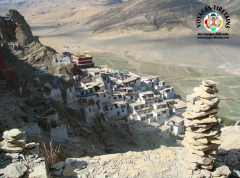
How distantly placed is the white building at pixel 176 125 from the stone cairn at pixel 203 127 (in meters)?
18.5

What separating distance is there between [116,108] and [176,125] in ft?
26.0

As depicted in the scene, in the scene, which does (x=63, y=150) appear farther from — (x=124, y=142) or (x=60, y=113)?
(x=124, y=142)

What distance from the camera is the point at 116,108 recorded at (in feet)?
87.2

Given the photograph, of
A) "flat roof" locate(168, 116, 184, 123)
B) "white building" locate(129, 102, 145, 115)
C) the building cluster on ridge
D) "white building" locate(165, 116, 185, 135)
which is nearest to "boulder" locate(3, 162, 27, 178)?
the building cluster on ridge

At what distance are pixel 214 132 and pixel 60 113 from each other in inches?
541

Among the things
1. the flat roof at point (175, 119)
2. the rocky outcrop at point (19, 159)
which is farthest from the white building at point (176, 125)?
the rocky outcrop at point (19, 159)

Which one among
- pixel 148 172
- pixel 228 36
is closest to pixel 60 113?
pixel 148 172

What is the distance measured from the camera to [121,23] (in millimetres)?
131250

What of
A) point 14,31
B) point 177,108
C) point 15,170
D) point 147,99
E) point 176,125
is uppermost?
point 14,31

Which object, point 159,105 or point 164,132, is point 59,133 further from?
point 159,105

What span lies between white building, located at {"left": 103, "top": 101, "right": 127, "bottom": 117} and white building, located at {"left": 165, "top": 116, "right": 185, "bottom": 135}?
593cm

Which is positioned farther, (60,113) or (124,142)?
(124,142)

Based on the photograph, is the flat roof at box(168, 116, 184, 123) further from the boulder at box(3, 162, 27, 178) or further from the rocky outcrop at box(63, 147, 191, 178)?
the boulder at box(3, 162, 27, 178)

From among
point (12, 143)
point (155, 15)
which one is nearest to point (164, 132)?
point (12, 143)
